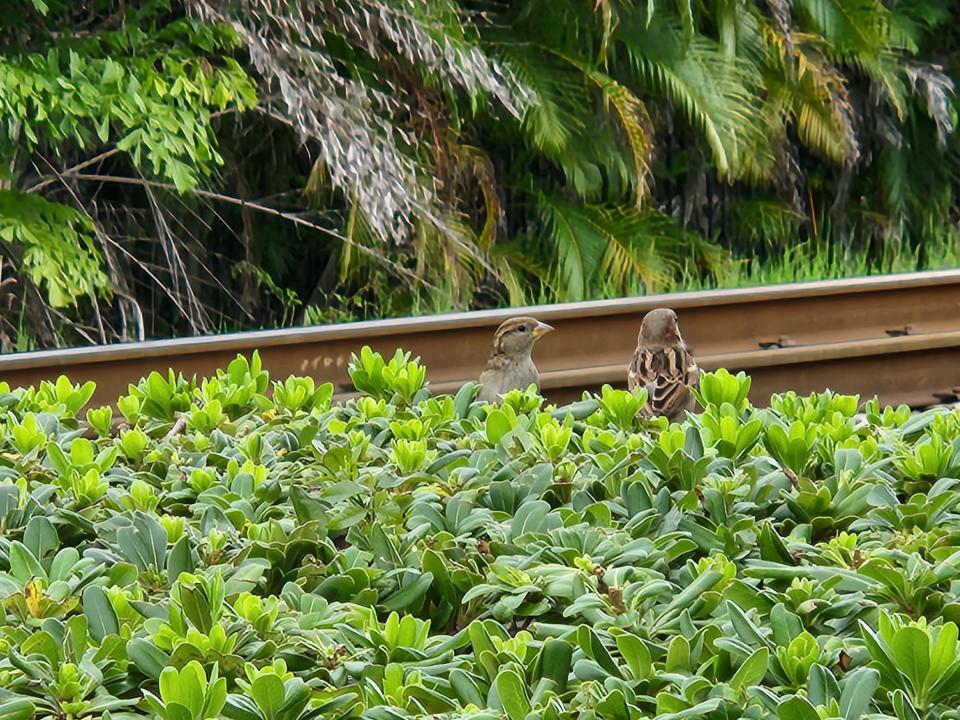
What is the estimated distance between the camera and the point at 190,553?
75.2 inches

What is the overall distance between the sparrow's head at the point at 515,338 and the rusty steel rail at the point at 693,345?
0.99 meters

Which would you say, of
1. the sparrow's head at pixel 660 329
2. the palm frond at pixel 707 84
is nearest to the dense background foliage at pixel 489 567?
the sparrow's head at pixel 660 329

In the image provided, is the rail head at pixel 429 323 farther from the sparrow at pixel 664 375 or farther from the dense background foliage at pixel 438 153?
the dense background foliage at pixel 438 153

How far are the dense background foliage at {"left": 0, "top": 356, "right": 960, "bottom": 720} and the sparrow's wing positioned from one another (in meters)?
0.91

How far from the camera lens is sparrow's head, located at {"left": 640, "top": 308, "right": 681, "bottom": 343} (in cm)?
445

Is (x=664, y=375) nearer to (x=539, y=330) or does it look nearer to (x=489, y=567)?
(x=539, y=330)

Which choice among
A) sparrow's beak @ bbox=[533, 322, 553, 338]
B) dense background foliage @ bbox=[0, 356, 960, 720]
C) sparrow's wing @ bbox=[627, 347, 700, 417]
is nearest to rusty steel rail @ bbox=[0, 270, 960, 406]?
sparrow's beak @ bbox=[533, 322, 553, 338]

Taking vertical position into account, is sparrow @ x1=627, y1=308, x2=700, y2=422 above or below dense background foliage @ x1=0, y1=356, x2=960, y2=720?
above

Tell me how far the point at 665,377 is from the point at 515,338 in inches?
46.1

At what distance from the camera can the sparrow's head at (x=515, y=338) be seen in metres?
5.00

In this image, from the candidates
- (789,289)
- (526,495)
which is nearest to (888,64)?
(789,289)

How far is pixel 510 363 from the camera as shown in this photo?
4.91 meters

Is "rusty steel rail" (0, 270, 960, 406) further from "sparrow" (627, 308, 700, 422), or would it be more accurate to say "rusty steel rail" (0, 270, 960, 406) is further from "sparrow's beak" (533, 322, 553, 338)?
"sparrow" (627, 308, 700, 422)

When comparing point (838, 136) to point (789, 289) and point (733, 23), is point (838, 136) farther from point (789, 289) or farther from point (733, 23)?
point (789, 289)
